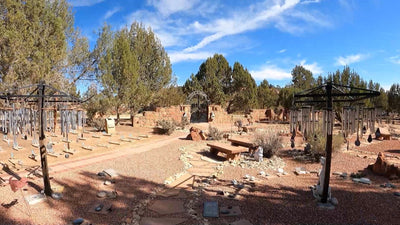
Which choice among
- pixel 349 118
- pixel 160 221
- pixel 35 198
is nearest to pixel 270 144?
pixel 349 118

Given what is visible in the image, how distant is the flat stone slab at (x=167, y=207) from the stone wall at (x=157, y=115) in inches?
531

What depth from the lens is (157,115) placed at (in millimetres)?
18938

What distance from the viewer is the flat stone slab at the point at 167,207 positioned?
4.74m

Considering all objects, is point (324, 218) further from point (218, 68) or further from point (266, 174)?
point (218, 68)

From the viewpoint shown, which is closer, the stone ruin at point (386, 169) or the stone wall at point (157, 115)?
the stone ruin at point (386, 169)

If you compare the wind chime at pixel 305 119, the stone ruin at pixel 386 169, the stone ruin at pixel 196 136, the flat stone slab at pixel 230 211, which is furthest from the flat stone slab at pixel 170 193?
the stone ruin at pixel 196 136

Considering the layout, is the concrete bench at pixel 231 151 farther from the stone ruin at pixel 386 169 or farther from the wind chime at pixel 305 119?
the stone ruin at pixel 386 169

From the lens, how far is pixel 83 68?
60.1 ft

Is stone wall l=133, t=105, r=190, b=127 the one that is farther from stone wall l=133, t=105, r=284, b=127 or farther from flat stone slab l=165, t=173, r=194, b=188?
flat stone slab l=165, t=173, r=194, b=188

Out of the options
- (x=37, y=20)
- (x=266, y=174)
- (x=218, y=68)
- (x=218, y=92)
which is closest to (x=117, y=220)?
(x=266, y=174)

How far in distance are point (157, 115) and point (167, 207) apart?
1439cm

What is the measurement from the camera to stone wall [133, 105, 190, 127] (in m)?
18.2

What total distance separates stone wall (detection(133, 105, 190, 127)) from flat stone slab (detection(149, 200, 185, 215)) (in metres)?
13.5

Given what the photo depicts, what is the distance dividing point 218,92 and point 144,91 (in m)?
11.9
